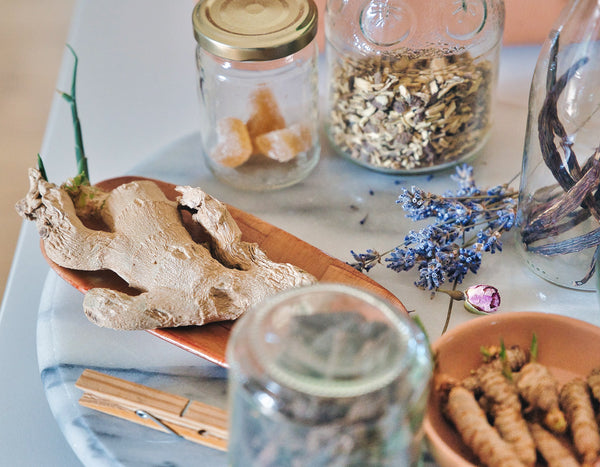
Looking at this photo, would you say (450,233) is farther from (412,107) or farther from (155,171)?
(155,171)

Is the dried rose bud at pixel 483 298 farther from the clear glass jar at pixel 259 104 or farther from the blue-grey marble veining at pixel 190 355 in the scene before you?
the clear glass jar at pixel 259 104

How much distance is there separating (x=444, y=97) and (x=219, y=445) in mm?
397

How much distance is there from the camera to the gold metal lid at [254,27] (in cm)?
68

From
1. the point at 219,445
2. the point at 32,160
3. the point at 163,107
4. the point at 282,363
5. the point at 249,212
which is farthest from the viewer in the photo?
the point at 32,160

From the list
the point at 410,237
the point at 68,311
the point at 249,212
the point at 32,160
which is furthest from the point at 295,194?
the point at 32,160

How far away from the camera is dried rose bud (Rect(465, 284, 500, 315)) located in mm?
641

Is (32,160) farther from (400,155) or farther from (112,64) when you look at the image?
(400,155)

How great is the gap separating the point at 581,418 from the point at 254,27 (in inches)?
17.1

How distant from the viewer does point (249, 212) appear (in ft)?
2.54

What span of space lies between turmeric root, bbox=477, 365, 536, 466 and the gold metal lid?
34 centimetres

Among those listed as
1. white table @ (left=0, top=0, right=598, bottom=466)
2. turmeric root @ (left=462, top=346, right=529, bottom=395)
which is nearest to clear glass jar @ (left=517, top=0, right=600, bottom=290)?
white table @ (left=0, top=0, right=598, bottom=466)

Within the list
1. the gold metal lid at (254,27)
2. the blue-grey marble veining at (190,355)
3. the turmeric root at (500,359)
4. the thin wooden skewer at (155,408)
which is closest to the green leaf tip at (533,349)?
the turmeric root at (500,359)

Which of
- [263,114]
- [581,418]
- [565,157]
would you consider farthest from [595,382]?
[263,114]

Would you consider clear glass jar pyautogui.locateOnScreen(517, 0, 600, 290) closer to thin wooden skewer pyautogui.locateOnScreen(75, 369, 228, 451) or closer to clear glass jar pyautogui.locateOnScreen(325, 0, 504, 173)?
clear glass jar pyautogui.locateOnScreen(325, 0, 504, 173)
